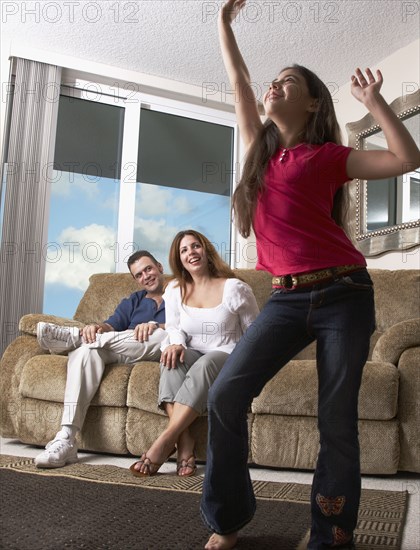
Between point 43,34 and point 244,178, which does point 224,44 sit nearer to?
point 244,178

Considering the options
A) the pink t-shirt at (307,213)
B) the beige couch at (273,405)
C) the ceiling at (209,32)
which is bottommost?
Result: the beige couch at (273,405)

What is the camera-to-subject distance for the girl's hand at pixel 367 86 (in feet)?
3.88

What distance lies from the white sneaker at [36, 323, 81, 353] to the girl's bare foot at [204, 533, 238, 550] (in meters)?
1.48

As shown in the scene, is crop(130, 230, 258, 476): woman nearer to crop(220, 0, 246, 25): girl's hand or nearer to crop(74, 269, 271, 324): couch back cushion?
crop(74, 269, 271, 324): couch back cushion

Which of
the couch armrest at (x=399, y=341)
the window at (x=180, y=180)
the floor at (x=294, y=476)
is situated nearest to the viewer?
the floor at (x=294, y=476)

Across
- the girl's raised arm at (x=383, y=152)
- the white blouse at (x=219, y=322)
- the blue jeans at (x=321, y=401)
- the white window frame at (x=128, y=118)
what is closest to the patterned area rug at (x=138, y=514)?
the blue jeans at (x=321, y=401)

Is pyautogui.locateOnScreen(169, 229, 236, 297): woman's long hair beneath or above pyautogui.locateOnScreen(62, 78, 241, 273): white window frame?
beneath

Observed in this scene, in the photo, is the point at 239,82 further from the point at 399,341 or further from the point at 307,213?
the point at 399,341

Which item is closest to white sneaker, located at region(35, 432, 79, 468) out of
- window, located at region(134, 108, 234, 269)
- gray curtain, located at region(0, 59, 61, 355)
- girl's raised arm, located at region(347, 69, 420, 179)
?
girl's raised arm, located at region(347, 69, 420, 179)

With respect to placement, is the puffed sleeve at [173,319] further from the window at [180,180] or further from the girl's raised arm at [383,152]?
the window at [180,180]

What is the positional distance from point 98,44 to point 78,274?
5.72ft

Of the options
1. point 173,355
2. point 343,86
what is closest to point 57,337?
point 173,355

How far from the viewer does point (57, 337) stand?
2539 millimetres

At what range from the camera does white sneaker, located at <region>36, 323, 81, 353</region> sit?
2.53 m
